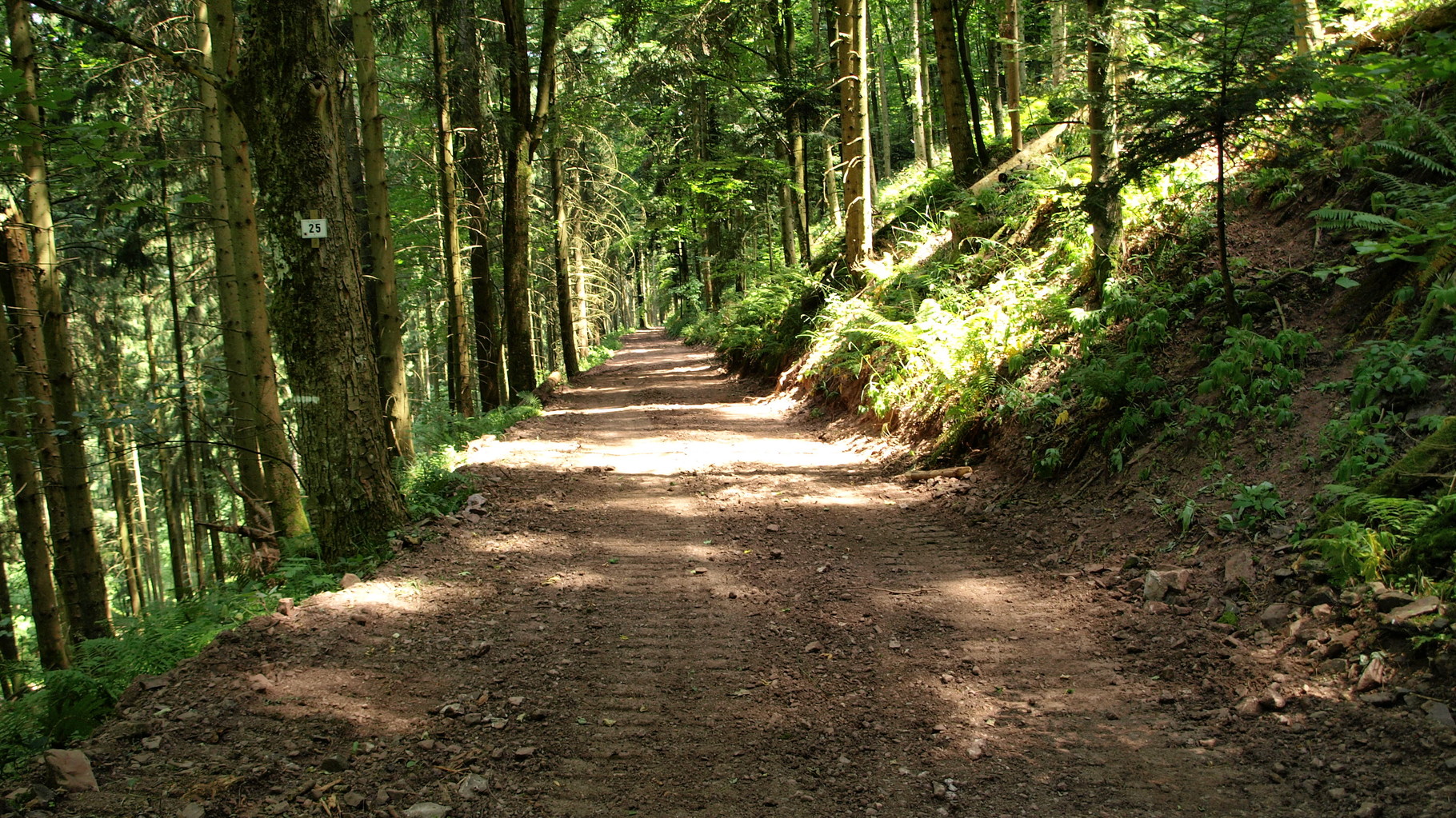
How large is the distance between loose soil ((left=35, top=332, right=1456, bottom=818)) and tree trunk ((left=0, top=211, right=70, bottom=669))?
5354 mm

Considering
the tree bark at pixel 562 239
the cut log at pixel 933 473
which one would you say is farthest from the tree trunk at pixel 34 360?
the tree bark at pixel 562 239

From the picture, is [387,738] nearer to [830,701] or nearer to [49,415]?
[830,701]

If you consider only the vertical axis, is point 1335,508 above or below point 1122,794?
above

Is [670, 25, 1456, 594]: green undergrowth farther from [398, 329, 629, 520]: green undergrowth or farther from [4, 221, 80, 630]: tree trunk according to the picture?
[4, 221, 80, 630]: tree trunk

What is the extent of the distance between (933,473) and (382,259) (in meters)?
7.99

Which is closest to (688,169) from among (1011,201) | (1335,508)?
(1011,201)

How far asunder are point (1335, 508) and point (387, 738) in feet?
15.6

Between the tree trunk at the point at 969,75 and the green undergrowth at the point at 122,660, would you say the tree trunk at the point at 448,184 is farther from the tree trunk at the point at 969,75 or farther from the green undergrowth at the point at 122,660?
the tree trunk at the point at 969,75

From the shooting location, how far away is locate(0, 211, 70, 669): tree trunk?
7902mm

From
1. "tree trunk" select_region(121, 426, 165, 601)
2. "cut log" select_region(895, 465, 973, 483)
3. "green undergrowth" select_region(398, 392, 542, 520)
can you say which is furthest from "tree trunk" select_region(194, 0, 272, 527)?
"tree trunk" select_region(121, 426, 165, 601)

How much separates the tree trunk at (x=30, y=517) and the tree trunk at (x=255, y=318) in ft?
6.98

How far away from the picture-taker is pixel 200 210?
14484 millimetres

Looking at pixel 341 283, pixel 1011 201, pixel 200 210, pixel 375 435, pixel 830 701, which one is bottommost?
pixel 830 701

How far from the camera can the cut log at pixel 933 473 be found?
737 cm
